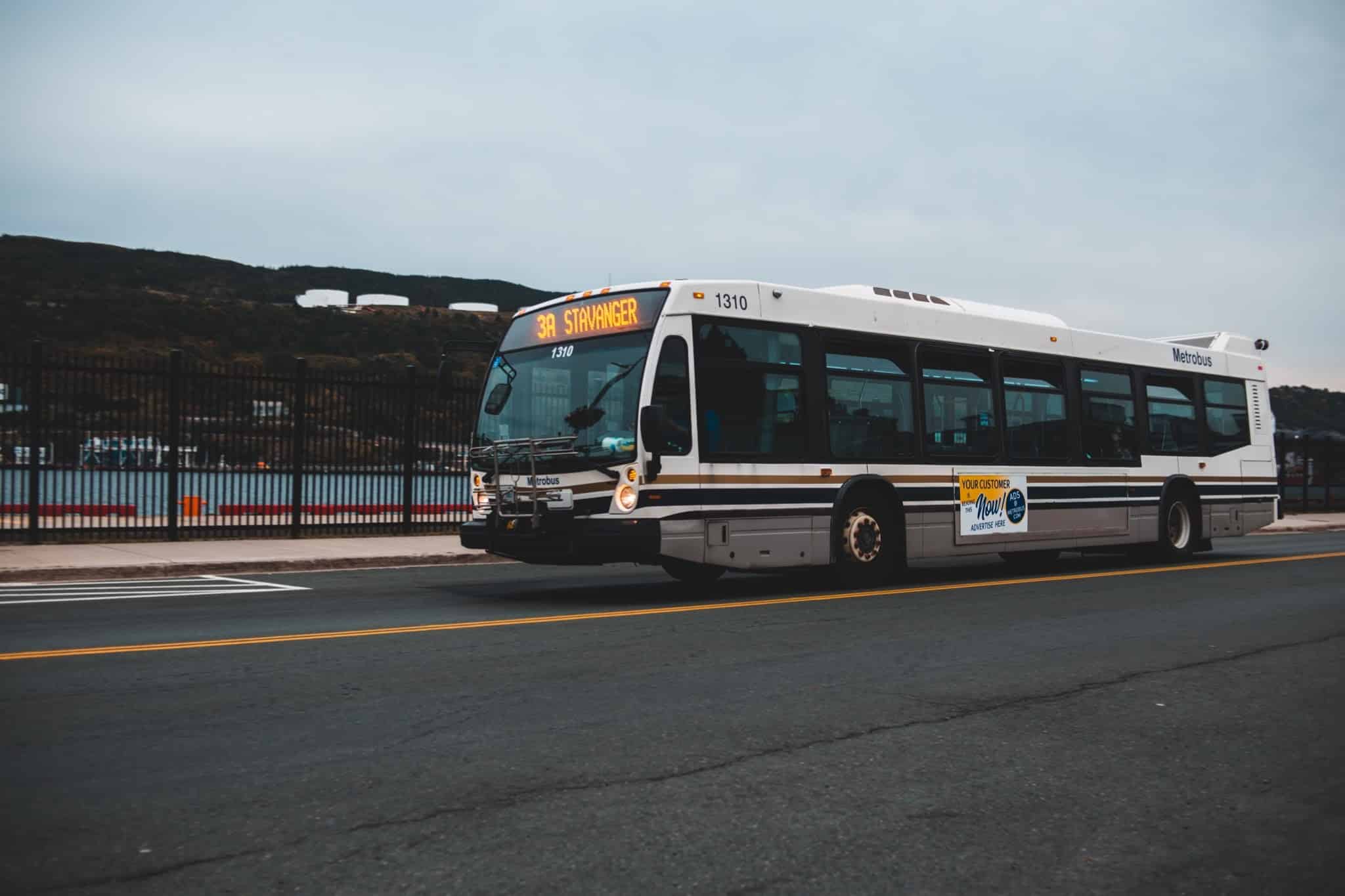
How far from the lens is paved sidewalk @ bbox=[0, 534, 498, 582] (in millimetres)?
13531

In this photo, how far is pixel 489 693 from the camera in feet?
21.0

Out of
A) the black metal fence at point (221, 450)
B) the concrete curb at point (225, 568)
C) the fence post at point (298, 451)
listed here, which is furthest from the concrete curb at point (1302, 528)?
the fence post at point (298, 451)

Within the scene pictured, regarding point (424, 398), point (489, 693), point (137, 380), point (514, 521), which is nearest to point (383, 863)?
point (489, 693)

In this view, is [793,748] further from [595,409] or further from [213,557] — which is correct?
[213,557]

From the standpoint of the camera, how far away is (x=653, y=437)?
34.1 ft

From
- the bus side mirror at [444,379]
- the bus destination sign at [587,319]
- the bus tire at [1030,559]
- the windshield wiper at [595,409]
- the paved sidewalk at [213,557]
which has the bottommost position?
the bus tire at [1030,559]

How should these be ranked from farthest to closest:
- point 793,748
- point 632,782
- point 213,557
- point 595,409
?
point 213,557 → point 595,409 → point 793,748 → point 632,782

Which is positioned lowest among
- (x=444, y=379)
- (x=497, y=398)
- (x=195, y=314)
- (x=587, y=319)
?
(x=497, y=398)

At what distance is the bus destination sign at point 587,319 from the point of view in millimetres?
11094

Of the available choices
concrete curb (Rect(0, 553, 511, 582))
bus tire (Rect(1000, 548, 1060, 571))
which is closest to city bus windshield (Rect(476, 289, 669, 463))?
concrete curb (Rect(0, 553, 511, 582))

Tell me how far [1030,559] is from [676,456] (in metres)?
8.86

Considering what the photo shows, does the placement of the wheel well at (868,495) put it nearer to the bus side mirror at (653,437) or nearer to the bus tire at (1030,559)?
the bus side mirror at (653,437)

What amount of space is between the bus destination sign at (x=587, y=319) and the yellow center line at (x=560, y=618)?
273 cm

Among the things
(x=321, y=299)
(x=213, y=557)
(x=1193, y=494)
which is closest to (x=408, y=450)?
(x=213, y=557)
